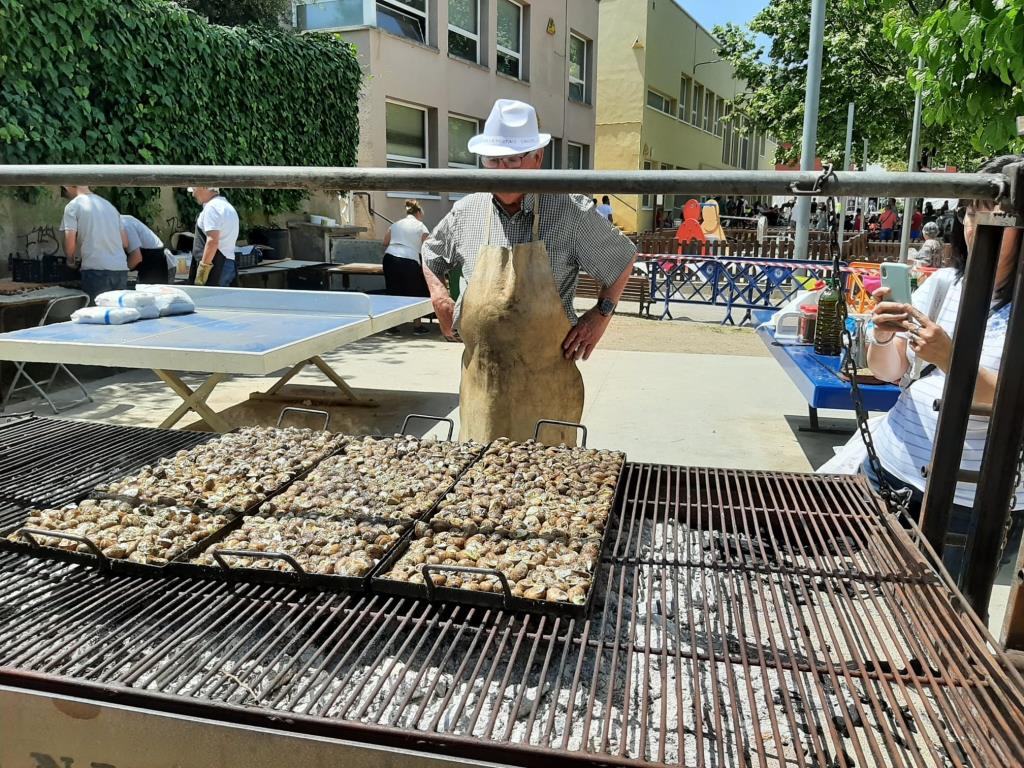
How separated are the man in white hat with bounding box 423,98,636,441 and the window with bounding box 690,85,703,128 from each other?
29123 mm

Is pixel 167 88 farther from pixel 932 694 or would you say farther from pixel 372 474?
pixel 932 694

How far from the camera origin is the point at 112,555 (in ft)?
5.62

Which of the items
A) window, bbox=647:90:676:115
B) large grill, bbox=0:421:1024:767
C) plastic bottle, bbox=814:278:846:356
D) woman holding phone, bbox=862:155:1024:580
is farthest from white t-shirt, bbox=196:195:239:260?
window, bbox=647:90:676:115

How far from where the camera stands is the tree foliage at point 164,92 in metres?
7.82

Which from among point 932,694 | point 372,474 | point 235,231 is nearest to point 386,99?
point 235,231

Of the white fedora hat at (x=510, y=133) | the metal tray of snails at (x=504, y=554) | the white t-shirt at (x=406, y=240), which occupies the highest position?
the white fedora hat at (x=510, y=133)

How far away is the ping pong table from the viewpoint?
406 cm

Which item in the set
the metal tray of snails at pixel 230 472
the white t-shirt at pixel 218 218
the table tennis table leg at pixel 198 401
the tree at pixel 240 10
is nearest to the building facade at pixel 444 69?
the tree at pixel 240 10

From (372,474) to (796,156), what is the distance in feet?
72.0

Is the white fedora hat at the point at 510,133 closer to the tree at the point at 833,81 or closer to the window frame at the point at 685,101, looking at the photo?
the tree at the point at 833,81

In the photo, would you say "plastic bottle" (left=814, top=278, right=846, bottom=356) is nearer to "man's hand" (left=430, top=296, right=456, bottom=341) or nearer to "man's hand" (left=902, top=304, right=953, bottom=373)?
Result: "man's hand" (left=430, top=296, right=456, bottom=341)

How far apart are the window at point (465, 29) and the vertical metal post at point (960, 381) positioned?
47.9 ft

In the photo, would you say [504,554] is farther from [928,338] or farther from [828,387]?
[828,387]

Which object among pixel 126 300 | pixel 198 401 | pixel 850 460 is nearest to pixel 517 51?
pixel 126 300
